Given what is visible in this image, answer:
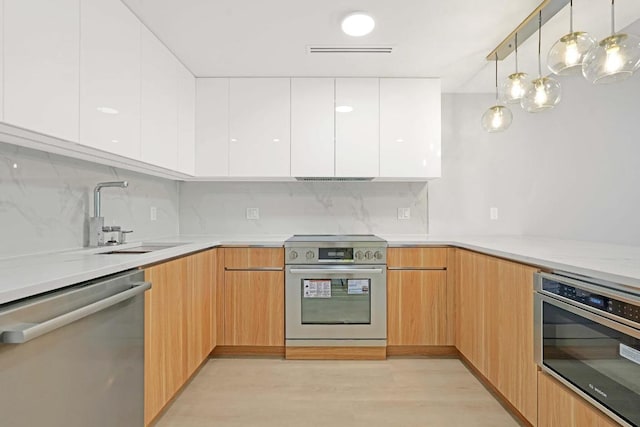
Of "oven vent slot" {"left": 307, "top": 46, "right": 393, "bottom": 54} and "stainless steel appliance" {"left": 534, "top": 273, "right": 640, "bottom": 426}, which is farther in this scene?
"oven vent slot" {"left": 307, "top": 46, "right": 393, "bottom": 54}

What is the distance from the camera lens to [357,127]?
291cm

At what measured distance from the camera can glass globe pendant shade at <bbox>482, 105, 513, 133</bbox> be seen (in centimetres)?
226

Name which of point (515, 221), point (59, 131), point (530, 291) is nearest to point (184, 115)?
point (59, 131)

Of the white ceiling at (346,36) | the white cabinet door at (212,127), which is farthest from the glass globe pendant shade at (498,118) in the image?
the white cabinet door at (212,127)

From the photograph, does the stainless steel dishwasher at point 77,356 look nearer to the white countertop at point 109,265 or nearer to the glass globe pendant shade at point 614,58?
the white countertop at point 109,265

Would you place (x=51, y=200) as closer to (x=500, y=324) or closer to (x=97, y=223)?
(x=97, y=223)

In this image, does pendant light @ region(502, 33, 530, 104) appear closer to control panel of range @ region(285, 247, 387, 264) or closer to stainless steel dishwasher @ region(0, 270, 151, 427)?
control panel of range @ region(285, 247, 387, 264)

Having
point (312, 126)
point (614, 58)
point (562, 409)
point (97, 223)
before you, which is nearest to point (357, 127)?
point (312, 126)

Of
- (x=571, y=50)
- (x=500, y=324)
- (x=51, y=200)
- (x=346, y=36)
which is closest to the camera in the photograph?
(x=571, y=50)

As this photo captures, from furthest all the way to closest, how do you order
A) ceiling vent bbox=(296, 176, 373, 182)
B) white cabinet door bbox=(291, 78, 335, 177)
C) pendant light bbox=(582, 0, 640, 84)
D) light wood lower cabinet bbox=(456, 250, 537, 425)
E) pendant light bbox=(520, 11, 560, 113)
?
ceiling vent bbox=(296, 176, 373, 182), white cabinet door bbox=(291, 78, 335, 177), pendant light bbox=(520, 11, 560, 113), light wood lower cabinet bbox=(456, 250, 537, 425), pendant light bbox=(582, 0, 640, 84)

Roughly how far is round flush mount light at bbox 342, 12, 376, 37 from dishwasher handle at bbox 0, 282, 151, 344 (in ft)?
5.96

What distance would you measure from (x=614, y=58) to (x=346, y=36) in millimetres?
1422

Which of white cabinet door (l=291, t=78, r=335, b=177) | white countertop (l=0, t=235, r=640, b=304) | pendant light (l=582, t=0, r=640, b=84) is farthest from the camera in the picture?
white cabinet door (l=291, t=78, r=335, b=177)

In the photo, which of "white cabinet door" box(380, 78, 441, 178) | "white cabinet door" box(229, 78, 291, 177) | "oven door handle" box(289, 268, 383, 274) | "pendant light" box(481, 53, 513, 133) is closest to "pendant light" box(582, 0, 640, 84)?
"pendant light" box(481, 53, 513, 133)
